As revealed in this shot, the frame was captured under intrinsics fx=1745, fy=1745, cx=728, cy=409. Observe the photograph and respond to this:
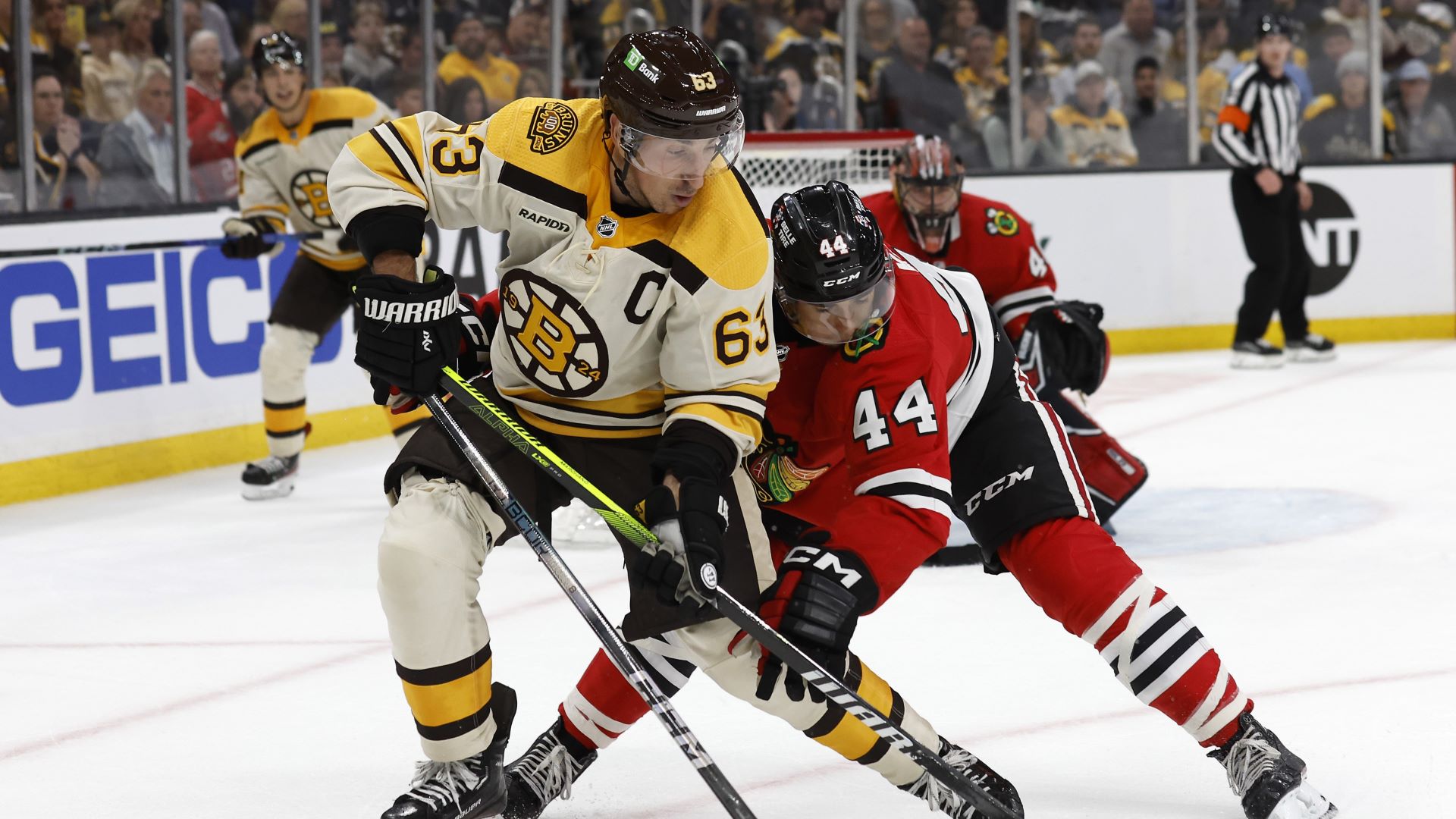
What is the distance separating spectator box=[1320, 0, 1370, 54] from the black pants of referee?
154 cm

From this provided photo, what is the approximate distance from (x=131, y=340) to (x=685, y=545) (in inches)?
145

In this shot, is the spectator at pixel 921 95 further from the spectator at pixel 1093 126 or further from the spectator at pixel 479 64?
the spectator at pixel 479 64

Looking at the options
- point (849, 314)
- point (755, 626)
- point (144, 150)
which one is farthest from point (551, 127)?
point (144, 150)

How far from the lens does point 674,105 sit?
209 cm

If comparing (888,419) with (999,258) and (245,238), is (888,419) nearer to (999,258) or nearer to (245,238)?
(999,258)

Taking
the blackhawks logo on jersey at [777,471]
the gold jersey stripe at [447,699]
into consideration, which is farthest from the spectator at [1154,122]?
the gold jersey stripe at [447,699]

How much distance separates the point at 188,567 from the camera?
→ 4.21 m

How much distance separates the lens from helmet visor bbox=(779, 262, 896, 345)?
224 cm

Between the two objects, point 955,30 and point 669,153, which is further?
point 955,30

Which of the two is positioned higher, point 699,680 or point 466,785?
point 466,785

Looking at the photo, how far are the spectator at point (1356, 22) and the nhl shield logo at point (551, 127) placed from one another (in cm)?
733

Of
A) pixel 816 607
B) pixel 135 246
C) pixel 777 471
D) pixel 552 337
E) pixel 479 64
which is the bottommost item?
pixel 816 607

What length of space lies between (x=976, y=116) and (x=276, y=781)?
20.6 ft

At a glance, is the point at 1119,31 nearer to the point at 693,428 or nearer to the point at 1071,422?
the point at 1071,422
